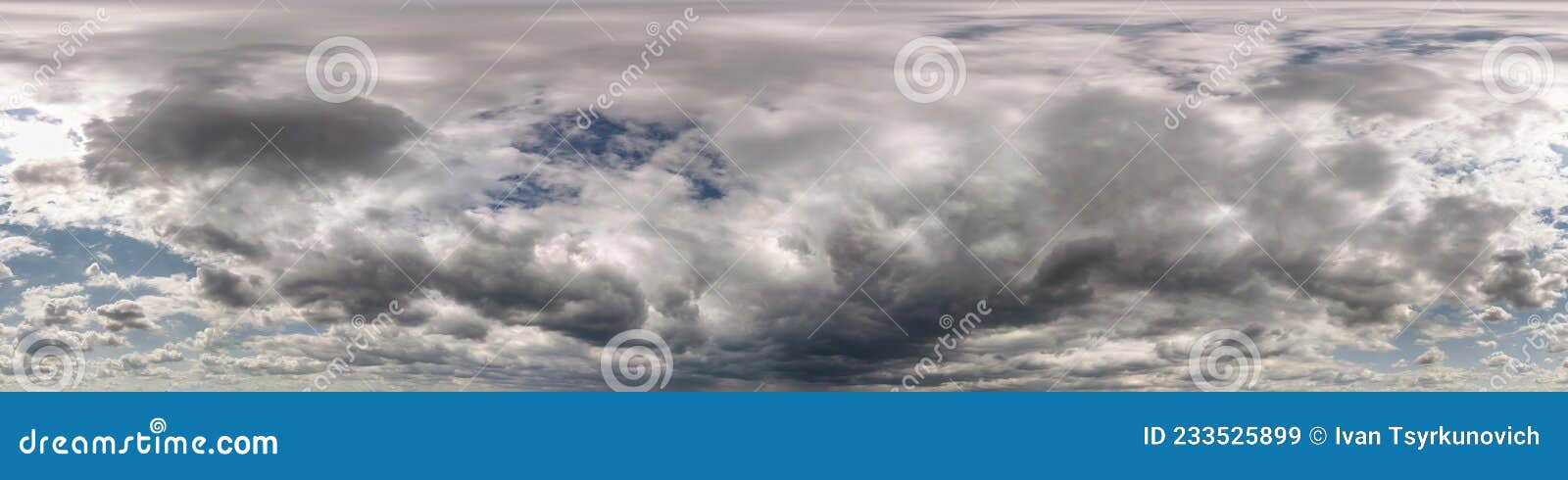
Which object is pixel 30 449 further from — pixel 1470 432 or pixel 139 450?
pixel 1470 432

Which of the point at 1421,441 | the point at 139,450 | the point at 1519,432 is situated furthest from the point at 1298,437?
the point at 139,450

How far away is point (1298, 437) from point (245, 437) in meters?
23.6

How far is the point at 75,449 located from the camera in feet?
71.8

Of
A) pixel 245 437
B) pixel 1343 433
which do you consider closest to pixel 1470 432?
pixel 1343 433

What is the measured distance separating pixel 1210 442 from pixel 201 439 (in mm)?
22509

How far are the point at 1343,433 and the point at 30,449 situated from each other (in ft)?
96.4

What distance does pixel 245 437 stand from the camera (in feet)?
72.4

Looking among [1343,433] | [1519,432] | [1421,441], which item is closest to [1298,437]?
[1343,433]

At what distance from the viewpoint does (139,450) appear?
71.3 ft

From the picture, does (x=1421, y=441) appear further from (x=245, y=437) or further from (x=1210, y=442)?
(x=245, y=437)

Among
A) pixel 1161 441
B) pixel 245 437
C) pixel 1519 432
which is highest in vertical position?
pixel 245 437

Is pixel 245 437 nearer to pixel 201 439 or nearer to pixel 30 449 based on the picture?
pixel 201 439

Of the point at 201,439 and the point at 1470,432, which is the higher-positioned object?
the point at 201,439

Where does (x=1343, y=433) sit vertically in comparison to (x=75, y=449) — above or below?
below
